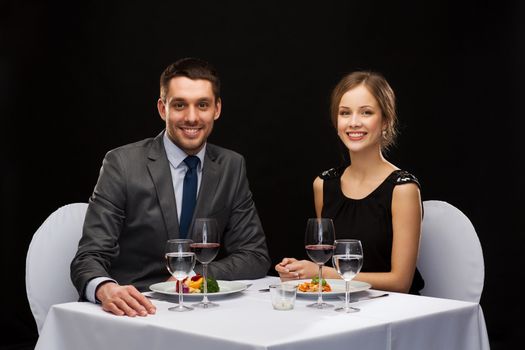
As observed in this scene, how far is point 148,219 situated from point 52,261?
1.22ft

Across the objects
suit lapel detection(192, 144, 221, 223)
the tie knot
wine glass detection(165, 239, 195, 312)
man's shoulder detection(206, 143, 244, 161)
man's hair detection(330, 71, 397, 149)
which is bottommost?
wine glass detection(165, 239, 195, 312)

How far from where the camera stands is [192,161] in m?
2.88

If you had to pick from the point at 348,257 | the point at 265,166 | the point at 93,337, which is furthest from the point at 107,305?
the point at 265,166

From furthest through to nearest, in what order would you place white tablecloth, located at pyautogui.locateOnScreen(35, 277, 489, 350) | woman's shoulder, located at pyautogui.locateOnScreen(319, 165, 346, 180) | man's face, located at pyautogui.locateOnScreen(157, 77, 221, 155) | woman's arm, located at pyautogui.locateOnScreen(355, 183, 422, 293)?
1. woman's shoulder, located at pyautogui.locateOnScreen(319, 165, 346, 180)
2. man's face, located at pyautogui.locateOnScreen(157, 77, 221, 155)
3. woman's arm, located at pyautogui.locateOnScreen(355, 183, 422, 293)
4. white tablecloth, located at pyautogui.locateOnScreen(35, 277, 489, 350)

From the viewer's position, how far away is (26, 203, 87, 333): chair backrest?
8.78 feet

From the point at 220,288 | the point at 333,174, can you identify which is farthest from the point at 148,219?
the point at 333,174

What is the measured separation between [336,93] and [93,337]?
1.43 meters

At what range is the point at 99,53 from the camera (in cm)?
516

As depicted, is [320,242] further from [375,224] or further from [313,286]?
[375,224]

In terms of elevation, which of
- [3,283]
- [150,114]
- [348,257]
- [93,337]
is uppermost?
[150,114]

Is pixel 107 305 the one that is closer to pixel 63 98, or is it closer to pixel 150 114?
pixel 150 114

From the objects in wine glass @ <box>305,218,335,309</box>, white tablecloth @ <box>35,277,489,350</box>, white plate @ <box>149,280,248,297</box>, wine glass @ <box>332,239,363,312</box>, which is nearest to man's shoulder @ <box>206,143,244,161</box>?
white plate @ <box>149,280,248,297</box>

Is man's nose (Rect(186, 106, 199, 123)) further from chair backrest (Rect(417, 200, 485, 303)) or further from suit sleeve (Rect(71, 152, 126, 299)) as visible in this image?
chair backrest (Rect(417, 200, 485, 303))

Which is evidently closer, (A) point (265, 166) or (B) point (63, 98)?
(A) point (265, 166)
